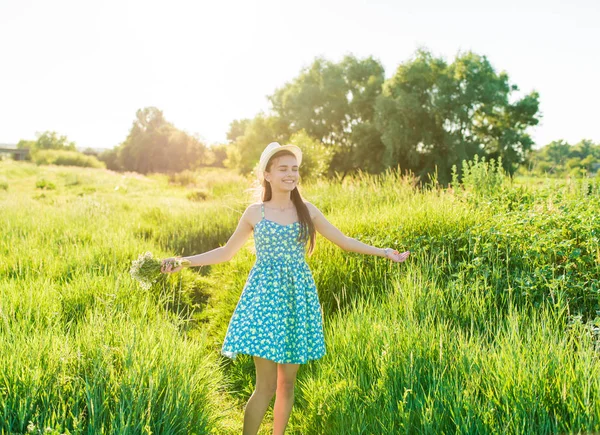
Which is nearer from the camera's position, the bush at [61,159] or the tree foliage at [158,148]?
the bush at [61,159]

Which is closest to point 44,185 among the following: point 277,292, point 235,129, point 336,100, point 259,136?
point 259,136

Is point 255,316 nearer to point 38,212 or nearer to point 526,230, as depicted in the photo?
point 526,230

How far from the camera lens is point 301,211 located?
3.40 metres

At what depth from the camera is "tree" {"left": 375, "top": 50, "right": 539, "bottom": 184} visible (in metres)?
27.0

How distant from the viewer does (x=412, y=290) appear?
14.1 feet

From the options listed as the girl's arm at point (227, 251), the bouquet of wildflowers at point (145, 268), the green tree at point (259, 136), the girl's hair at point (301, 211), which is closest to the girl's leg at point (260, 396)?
the girl's arm at point (227, 251)

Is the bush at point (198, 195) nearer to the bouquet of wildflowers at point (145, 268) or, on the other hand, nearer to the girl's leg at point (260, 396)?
the bouquet of wildflowers at point (145, 268)

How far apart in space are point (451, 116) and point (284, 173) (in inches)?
1025

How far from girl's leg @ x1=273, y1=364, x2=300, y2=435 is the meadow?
358 millimetres

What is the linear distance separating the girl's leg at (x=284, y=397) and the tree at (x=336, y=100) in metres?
30.4

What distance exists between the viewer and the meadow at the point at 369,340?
281cm

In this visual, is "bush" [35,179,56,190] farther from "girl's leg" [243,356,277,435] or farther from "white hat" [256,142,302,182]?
"girl's leg" [243,356,277,435]

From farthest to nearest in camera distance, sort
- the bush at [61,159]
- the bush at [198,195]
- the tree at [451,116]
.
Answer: the bush at [61,159] → the tree at [451,116] → the bush at [198,195]

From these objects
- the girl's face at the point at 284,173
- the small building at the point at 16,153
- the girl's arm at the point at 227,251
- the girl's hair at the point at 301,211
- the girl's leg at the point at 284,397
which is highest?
the small building at the point at 16,153
